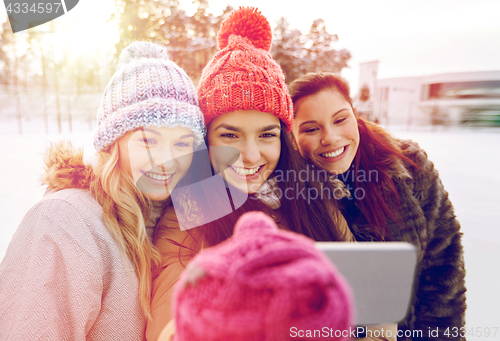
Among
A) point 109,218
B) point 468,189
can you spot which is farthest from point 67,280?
point 468,189

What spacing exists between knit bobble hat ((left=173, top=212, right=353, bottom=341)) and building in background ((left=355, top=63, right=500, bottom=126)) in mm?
2253

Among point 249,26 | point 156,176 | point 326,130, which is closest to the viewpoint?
point 156,176

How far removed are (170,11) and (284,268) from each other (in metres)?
3.82

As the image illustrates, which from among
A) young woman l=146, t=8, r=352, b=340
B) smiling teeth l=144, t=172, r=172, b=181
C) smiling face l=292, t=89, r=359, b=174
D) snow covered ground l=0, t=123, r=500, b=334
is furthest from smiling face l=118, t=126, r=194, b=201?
Answer: smiling face l=292, t=89, r=359, b=174

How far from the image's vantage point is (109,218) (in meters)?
1.07

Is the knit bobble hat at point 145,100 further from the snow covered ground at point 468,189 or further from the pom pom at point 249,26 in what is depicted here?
the pom pom at point 249,26

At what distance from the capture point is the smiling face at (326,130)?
1686 millimetres

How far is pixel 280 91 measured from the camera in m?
1.32

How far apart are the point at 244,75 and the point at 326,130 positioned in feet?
2.20

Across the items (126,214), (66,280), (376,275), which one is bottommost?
(66,280)

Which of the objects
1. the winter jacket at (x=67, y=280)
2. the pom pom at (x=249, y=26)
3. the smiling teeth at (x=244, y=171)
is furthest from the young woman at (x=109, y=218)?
the pom pom at (x=249, y=26)

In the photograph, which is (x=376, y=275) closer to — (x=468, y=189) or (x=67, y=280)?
(x=67, y=280)

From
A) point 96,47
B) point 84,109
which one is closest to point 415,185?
point 96,47

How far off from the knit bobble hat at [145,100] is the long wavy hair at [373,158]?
0.80 meters
